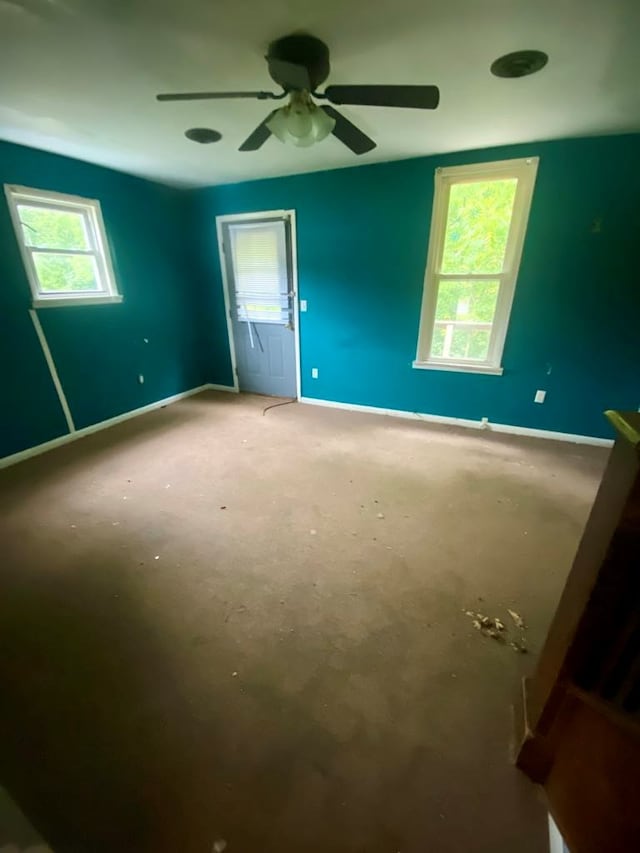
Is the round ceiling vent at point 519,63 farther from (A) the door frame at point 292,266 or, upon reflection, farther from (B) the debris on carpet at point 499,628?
(B) the debris on carpet at point 499,628

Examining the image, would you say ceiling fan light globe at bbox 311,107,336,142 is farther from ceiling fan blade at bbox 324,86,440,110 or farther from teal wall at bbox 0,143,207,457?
teal wall at bbox 0,143,207,457

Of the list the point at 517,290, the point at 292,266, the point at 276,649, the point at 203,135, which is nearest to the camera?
the point at 276,649

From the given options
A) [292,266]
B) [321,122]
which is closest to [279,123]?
[321,122]

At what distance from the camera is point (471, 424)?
3.75 metres

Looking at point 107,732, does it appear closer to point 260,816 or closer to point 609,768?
point 260,816

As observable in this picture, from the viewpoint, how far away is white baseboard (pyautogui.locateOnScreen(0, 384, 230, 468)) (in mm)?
3115

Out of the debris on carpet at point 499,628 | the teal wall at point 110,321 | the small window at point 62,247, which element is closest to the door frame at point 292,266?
the teal wall at point 110,321

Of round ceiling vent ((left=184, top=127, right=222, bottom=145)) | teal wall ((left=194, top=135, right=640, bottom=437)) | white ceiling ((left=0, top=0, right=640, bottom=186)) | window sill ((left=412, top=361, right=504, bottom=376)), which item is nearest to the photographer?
white ceiling ((left=0, top=0, right=640, bottom=186))

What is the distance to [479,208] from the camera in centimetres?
322

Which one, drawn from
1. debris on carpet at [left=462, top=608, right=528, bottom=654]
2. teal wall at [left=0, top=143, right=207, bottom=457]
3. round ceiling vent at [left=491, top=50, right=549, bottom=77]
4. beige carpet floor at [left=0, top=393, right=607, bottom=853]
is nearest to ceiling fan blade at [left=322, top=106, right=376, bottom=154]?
round ceiling vent at [left=491, top=50, right=549, bottom=77]

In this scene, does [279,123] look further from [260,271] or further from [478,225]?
[260,271]

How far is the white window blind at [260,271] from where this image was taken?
409 centimetres

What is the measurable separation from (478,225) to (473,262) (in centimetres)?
31

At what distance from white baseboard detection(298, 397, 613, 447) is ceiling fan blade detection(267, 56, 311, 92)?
293cm
